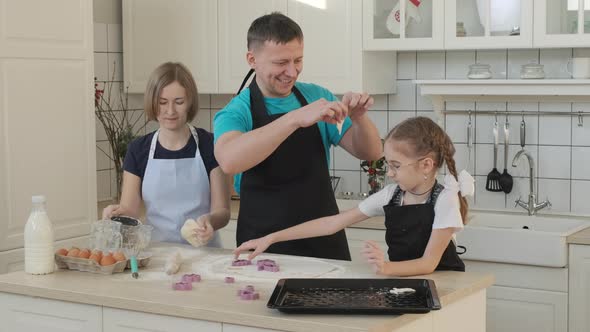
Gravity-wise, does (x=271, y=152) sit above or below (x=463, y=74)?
below

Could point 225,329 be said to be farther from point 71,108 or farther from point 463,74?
point 463,74

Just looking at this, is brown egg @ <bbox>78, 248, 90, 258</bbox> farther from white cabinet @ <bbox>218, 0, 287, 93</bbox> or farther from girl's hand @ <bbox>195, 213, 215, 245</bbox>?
white cabinet @ <bbox>218, 0, 287, 93</bbox>

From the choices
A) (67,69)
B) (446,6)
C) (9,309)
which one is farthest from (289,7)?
(9,309)

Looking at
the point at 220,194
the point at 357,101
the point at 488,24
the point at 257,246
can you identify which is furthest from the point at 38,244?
the point at 488,24

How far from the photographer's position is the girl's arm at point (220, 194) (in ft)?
9.76

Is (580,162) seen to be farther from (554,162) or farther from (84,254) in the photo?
(84,254)

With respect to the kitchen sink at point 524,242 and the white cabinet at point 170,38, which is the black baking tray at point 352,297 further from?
the white cabinet at point 170,38

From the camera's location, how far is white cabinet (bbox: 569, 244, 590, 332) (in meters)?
3.50

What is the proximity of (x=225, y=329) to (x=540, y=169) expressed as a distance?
2343mm

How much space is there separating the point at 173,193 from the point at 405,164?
925 mm

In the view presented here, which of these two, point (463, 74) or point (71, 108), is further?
point (463, 74)

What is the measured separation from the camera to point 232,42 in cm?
437

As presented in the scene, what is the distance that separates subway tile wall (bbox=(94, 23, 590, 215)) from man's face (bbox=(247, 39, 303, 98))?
5.47 ft

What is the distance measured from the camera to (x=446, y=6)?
387 centimetres
